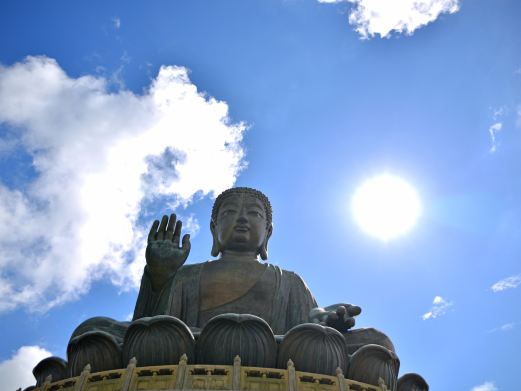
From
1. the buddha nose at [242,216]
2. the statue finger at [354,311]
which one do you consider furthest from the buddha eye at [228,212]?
the statue finger at [354,311]

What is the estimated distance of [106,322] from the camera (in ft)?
23.6

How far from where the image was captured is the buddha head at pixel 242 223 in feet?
31.6

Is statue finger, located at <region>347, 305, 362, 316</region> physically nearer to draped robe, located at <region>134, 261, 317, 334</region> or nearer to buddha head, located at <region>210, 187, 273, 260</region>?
draped robe, located at <region>134, 261, 317, 334</region>

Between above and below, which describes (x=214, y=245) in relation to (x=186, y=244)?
above

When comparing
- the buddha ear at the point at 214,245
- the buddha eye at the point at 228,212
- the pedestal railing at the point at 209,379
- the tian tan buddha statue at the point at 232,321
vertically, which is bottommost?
the pedestal railing at the point at 209,379

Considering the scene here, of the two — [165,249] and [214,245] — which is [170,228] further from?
[214,245]

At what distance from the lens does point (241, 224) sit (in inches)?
380

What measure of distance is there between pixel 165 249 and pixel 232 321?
2171 millimetres

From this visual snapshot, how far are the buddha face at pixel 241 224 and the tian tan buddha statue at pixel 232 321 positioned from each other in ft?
0.05

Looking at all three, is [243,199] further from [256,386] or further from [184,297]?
[256,386]

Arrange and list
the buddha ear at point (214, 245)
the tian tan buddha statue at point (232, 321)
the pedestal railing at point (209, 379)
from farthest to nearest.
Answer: the buddha ear at point (214, 245)
the tian tan buddha statue at point (232, 321)
the pedestal railing at point (209, 379)

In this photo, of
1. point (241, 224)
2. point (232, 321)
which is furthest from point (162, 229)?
point (232, 321)

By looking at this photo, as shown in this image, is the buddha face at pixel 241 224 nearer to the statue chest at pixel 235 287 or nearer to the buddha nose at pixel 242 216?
the buddha nose at pixel 242 216

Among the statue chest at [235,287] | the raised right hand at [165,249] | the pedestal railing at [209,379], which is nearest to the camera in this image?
the pedestal railing at [209,379]
